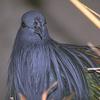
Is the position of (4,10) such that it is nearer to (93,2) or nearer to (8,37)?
(8,37)

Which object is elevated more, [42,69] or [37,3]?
[37,3]

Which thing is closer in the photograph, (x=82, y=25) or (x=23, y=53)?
(x=23, y=53)

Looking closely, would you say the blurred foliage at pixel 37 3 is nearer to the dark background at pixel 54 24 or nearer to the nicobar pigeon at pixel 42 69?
the dark background at pixel 54 24

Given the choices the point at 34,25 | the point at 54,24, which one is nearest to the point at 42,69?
the point at 34,25

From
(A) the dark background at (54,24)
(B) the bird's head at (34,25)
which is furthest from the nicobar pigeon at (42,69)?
(A) the dark background at (54,24)

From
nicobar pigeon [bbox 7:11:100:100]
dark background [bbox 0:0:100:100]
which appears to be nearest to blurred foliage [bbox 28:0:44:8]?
dark background [bbox 0:0:100:100]

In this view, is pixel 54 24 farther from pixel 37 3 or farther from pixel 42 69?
pixel 42 69

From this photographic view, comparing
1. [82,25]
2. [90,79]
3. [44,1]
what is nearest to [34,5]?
[44,1]

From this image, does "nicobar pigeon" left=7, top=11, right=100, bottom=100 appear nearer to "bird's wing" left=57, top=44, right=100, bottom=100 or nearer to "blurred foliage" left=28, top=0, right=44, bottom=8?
"bird's wing" left=57, top=44, right=100, bottom=100
